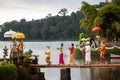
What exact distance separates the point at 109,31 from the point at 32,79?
69.4 feet

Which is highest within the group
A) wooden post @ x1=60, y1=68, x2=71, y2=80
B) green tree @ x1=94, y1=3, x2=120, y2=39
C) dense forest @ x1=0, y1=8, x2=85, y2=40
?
dense forest @ x1=0, y1=8, x2=85, y2=40

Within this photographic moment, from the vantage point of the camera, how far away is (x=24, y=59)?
30875mm

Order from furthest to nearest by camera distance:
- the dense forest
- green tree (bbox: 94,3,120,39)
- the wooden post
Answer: the dense forest, green tree (bbox: 94,3,120,39), the wooden post

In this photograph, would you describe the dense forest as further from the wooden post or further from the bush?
the bush

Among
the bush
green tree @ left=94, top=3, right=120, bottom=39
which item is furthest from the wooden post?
green tree @ left=94, top=3, right=120, bottom=39

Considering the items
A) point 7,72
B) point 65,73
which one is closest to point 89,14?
point 65,73

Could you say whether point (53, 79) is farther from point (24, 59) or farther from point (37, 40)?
point (37, 40)

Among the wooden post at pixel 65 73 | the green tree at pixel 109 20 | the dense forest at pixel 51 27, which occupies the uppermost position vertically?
the dense forest at pixel 51 27

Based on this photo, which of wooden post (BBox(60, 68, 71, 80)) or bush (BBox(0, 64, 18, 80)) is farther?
wooden post (BBox(60, 68, 71, 80))

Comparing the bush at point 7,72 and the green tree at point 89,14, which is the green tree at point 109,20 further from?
the bush at point 7,72

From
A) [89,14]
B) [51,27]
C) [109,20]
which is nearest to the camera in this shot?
[109,20]

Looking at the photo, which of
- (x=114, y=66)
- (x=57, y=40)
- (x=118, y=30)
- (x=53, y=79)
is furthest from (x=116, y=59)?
(x=57, y=40)

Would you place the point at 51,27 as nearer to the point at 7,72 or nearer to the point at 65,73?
the point at 65,73

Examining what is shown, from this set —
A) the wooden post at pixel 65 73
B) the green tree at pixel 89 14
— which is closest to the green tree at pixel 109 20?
the green tree at pixel 89 14
